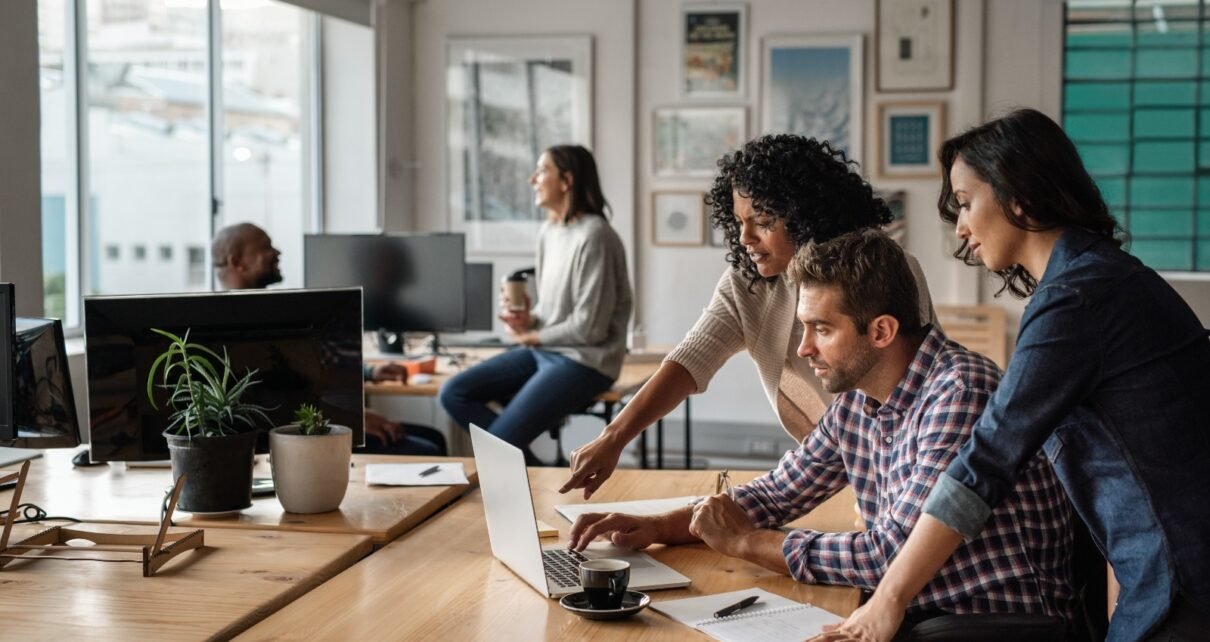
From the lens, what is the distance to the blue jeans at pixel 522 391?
4527 millimetres

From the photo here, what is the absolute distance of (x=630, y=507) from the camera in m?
Result: 2.35

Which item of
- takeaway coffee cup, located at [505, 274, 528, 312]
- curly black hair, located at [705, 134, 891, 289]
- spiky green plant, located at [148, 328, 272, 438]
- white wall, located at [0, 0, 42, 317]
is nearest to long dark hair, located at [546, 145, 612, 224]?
takeaway coffee cup, located at [505, 274, 528, 312]

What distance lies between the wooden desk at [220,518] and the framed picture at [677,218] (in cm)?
395

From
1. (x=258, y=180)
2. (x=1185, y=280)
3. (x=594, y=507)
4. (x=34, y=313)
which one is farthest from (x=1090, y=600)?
(x=258, y=180)

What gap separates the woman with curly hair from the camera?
8.11 feet

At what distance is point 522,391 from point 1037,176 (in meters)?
3.02

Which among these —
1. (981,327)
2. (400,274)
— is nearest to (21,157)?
(400,274)

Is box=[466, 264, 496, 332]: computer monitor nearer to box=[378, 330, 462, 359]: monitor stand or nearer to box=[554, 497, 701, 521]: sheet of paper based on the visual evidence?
box=[378, 330, 462, 359]: monitor stand

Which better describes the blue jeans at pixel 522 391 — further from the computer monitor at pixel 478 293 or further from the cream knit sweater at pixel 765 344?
the cream knit sweater at pixel 765 344

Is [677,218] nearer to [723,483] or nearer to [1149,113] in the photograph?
[1149,113]

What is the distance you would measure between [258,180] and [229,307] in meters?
4.05

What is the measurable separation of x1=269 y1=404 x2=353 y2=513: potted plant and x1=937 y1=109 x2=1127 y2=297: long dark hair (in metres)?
1.23

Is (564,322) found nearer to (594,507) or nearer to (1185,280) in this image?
(594,507)

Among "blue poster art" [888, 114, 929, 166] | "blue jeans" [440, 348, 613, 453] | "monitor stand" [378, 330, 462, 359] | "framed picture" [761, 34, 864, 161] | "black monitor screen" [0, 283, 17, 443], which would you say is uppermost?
"framed picture" [761, 34, 864, 161]
